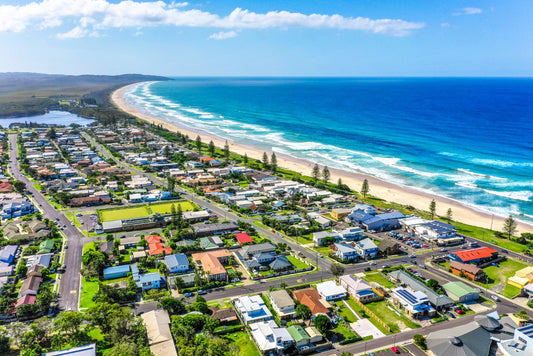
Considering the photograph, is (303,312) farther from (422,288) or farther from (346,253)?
(346,253)

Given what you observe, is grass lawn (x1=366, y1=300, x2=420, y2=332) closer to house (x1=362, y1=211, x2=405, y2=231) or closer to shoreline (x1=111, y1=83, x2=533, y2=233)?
house (x1=362, y1=211, x2=405, y2=231)

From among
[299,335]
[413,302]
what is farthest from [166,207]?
[413,302]

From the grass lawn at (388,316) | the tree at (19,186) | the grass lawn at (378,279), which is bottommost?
the grass lawn at (388,316)

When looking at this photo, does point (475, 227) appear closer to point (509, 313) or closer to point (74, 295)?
point (509, 313)

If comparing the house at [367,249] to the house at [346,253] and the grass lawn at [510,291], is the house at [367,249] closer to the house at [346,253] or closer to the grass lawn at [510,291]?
the house at [346,253]

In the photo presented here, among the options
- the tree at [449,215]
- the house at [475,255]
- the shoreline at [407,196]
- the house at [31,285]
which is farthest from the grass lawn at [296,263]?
the shoreline at [407,196]

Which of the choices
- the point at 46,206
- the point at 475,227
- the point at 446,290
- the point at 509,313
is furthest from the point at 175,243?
the point at 475,227

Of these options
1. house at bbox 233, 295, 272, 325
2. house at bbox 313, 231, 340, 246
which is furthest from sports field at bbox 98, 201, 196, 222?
house at bbox 233, 295, 272, 325
